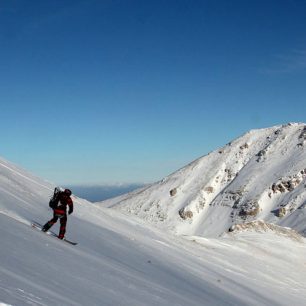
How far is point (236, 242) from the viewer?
4025cm

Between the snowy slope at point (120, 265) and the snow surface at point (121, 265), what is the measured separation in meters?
0.04

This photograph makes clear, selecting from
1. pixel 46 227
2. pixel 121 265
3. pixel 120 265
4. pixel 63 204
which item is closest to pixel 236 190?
pixel 121 265

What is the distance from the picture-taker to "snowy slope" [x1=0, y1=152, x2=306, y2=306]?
8875 mm

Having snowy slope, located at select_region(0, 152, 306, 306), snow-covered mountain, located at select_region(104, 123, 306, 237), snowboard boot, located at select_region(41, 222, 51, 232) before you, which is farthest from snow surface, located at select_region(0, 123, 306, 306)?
snow-covered mountain, located at select_region(104, 123, 306, 237)

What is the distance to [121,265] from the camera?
601 inches

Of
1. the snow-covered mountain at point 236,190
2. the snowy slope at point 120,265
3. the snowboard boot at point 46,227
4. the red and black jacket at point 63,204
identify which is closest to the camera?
the snowy slope at point 120,265

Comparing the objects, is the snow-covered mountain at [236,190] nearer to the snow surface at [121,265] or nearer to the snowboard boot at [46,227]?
the snow surface at [121,265]

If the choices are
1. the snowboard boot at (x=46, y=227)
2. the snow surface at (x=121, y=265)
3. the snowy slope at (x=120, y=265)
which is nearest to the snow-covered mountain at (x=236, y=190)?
the snowy slope at (x=120, y=265)

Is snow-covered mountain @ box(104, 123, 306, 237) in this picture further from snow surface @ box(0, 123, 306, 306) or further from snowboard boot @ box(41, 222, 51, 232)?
snowboard boot @ box(41, 222, 51, 232)

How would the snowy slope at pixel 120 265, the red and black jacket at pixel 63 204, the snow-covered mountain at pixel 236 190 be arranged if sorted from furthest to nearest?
the snow-covered mountain at pixel 236 190 → the red and black jacket at pixel 63 204 → the snowy slope at pixel 120 265

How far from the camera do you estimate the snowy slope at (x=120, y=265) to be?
8.88m

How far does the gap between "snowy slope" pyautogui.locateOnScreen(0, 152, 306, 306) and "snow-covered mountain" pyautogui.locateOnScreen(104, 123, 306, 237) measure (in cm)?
5324

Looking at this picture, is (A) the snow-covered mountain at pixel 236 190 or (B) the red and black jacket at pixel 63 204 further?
(A) the snow-covered mountain at pixel 236 190

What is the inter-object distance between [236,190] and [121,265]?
93.5m
